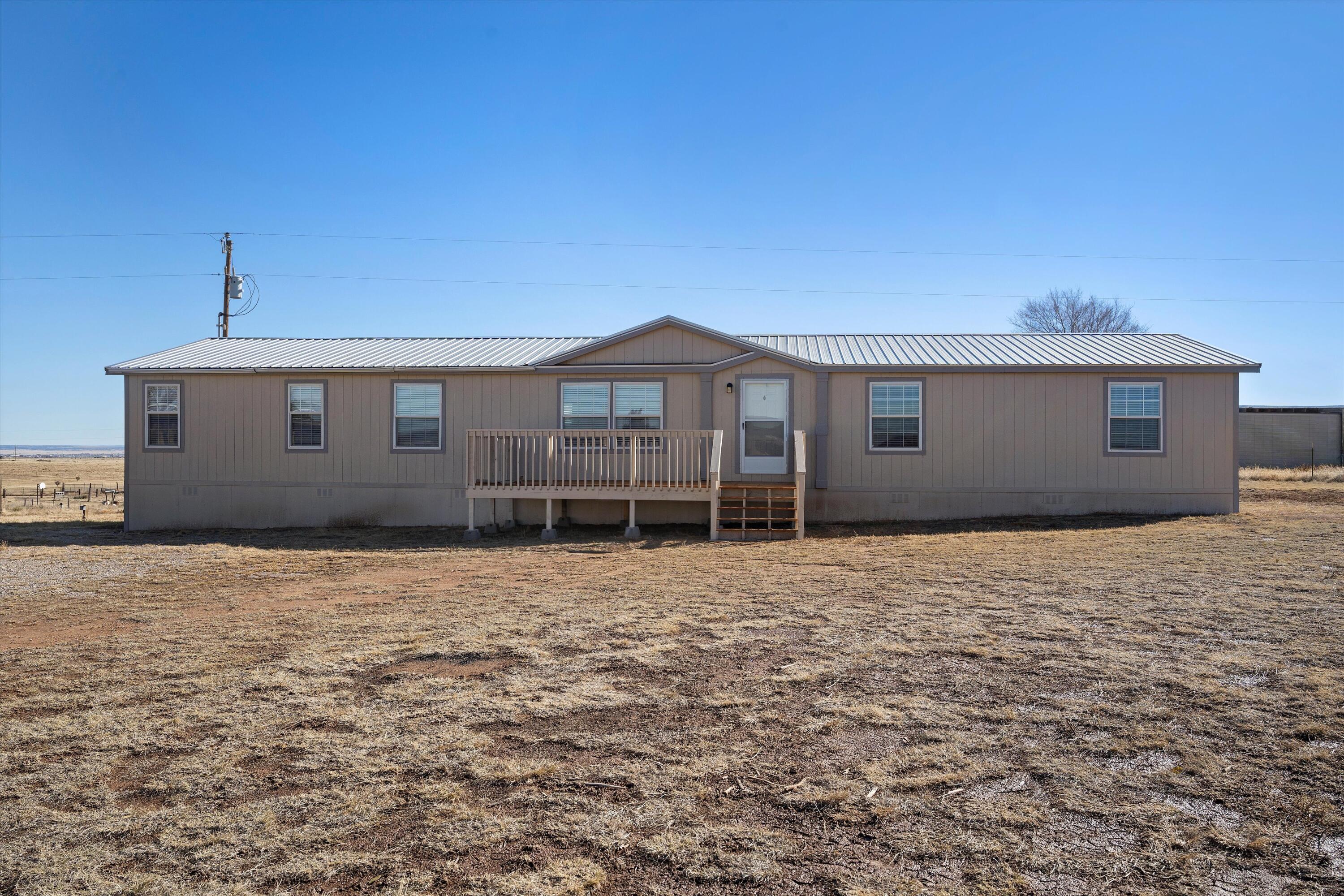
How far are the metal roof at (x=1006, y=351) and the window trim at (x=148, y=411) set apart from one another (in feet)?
32.2

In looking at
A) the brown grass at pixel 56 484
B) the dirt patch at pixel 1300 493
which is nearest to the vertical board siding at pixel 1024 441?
the dirt patch at pixel 1300 493

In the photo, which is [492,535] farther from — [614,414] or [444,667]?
[444,667]

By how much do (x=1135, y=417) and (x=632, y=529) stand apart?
7.95 metres

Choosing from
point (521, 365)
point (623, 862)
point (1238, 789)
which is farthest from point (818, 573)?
point (521, 365)

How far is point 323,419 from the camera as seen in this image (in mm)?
13773

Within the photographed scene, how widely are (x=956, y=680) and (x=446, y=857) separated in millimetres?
2911

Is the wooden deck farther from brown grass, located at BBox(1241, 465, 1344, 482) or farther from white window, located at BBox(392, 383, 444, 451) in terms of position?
brown grass, located at BBox(1241, 465, 1344, 482)

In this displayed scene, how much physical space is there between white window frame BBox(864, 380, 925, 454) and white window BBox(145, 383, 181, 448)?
452 inches

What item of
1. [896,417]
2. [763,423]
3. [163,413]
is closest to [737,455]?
[763,423]

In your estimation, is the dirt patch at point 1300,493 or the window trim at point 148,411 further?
the dirt patch at point 1300,493

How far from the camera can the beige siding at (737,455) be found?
12.8 metres

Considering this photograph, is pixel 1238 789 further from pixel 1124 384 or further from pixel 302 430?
pixel 302 430

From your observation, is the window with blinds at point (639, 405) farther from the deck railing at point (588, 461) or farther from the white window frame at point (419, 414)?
the white window frame at point (419, 414)

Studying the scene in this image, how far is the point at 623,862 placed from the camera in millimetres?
2705
